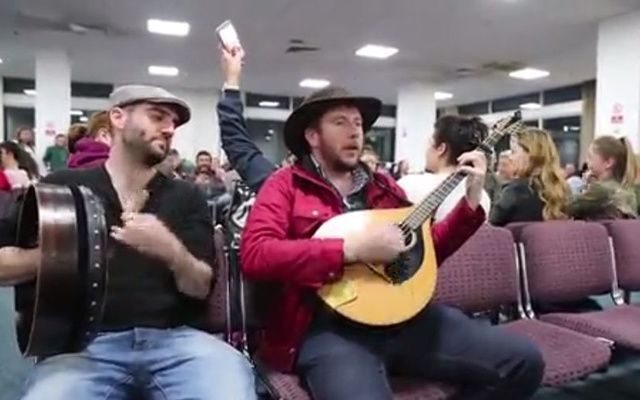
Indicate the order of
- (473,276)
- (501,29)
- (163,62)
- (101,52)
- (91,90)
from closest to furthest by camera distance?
(473,276), (501,29), (101,52), (163,62), (91,90)

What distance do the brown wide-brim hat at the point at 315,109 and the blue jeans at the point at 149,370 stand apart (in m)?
0.67

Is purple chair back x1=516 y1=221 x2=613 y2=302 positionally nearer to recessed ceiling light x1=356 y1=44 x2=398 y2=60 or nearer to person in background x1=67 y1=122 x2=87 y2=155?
person in background x1=67 y1=122 x2=87 y2=155

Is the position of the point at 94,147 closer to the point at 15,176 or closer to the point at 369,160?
the point at 369,160

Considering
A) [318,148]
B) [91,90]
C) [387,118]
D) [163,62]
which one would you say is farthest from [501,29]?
[91,90]

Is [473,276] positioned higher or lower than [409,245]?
lower

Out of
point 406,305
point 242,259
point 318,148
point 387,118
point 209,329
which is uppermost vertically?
point 387,118

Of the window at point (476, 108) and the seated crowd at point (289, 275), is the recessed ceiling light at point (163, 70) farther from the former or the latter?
the seated crowd at point (289, 275)

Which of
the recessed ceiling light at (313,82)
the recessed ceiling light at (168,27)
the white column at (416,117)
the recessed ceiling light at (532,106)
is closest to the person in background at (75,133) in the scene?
the recessed ceiling light at (168,27)

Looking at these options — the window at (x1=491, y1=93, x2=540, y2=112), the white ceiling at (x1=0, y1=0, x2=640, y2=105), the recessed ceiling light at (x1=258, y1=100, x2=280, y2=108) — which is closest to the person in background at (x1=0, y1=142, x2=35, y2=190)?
the white ceiling at (x1=0, y1=0, x2=640, y2=105)

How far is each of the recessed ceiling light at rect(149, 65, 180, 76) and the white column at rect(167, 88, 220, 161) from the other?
6.13ft

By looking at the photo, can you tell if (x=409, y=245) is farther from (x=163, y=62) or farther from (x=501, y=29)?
(x=163, y=62)

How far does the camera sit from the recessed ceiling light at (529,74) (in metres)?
10.6

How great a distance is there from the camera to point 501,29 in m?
7.60

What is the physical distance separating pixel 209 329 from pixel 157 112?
67cm
